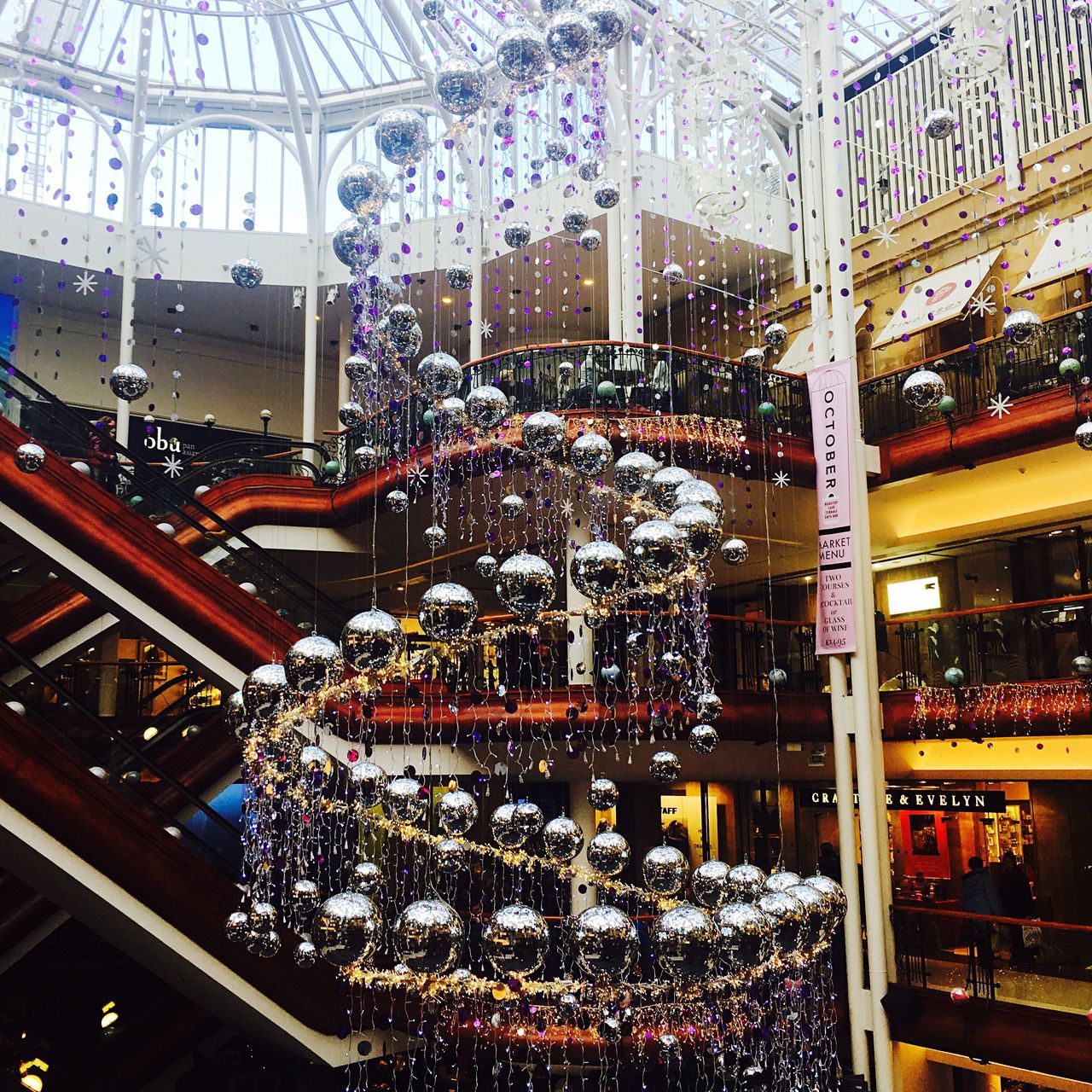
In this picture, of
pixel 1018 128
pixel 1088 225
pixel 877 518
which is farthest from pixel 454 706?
pixel 1018 128

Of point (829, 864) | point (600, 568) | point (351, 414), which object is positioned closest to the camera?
point (600, 568)

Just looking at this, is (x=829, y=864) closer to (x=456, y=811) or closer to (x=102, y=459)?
(x=456, y=811)

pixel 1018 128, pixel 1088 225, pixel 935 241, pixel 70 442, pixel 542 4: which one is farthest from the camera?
pixel 935 241

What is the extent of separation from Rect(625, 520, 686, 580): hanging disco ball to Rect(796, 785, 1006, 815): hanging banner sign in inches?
342

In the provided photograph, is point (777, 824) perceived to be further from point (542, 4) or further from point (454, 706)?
point (542, 4)

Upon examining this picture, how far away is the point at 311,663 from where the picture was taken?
491cm

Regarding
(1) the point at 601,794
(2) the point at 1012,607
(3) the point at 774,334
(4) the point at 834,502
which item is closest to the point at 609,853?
(1) the point at 601,794

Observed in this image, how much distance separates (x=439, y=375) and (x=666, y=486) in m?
1.40

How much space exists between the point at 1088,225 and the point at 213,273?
1169 cm

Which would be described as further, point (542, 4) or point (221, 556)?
point (221, 556)

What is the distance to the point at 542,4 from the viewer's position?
515 centimetres

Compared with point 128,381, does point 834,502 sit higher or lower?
lower

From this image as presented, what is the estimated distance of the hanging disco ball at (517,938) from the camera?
4.73m

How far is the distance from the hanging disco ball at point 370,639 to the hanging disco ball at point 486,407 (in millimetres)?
1564
